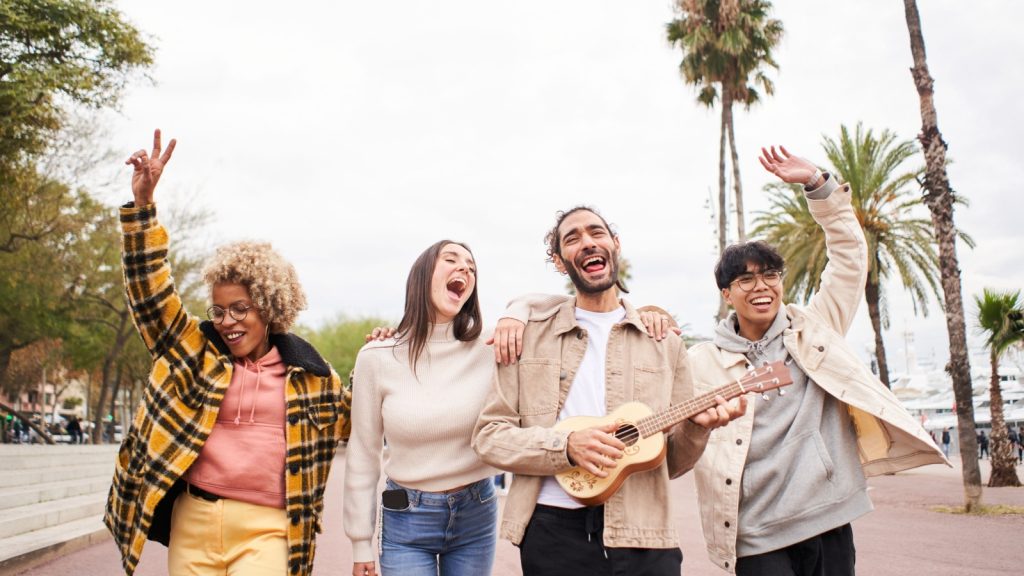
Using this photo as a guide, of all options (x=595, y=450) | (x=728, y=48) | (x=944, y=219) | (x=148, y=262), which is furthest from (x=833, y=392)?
(x=728, y=48)

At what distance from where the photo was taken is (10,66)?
41.8 ft

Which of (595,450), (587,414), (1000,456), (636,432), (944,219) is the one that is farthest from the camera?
(1000,456)

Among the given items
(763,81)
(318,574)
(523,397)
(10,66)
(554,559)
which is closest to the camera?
(554,559)

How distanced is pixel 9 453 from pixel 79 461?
4550 millimetres

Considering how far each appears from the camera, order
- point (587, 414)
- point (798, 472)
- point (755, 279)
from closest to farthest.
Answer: point (587, 414), point (798, 472), point (755, 279)

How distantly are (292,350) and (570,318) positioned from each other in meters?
1.33

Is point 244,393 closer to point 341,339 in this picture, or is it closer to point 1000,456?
point 1000,456

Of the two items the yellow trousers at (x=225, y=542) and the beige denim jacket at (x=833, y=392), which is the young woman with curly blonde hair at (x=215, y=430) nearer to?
the yellow trousers at (x=225, y=542)

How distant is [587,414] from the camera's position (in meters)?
3.34

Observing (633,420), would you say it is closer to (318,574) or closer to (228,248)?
(228,248)

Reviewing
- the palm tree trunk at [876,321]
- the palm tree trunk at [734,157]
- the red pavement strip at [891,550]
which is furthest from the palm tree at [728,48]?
the red pavement strip at [891,550]

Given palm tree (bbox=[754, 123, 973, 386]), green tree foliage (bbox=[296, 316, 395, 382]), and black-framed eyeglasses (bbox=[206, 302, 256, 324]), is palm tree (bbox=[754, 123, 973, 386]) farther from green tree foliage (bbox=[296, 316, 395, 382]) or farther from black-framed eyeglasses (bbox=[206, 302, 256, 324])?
green tree foliage (bbox=[296, 316, 395, 382])

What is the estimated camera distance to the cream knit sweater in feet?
12.3

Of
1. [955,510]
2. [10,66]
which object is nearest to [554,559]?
[955,510]
